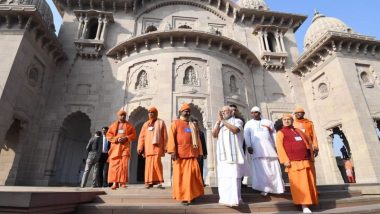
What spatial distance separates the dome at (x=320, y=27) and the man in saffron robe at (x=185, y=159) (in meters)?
12.6

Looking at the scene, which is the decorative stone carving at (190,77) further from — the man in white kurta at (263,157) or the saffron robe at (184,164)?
the saffron robe at (184,164)

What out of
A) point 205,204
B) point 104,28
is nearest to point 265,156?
point 205,204

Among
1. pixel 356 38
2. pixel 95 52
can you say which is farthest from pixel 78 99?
pixel 356 38

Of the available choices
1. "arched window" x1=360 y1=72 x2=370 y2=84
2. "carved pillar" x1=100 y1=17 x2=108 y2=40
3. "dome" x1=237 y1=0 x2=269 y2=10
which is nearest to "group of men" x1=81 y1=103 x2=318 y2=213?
"arched window" x1=360 y1=72 x2=370 y2=84

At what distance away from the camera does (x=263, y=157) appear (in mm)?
4605

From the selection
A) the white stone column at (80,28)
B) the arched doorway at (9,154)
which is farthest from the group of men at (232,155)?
the white stone column at (80,28)

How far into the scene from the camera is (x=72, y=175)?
13.5 m

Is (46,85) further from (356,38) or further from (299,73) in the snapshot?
(356,38)

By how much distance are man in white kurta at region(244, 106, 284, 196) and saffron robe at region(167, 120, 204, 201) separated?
1.26 metres

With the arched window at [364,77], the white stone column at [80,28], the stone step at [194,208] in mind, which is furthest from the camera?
the white stone column at [80,28]

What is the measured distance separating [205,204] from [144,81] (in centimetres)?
883

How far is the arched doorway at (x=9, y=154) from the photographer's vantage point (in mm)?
9797

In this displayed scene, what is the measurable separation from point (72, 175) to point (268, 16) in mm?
16079

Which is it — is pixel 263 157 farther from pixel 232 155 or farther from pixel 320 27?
pixel 320 27
